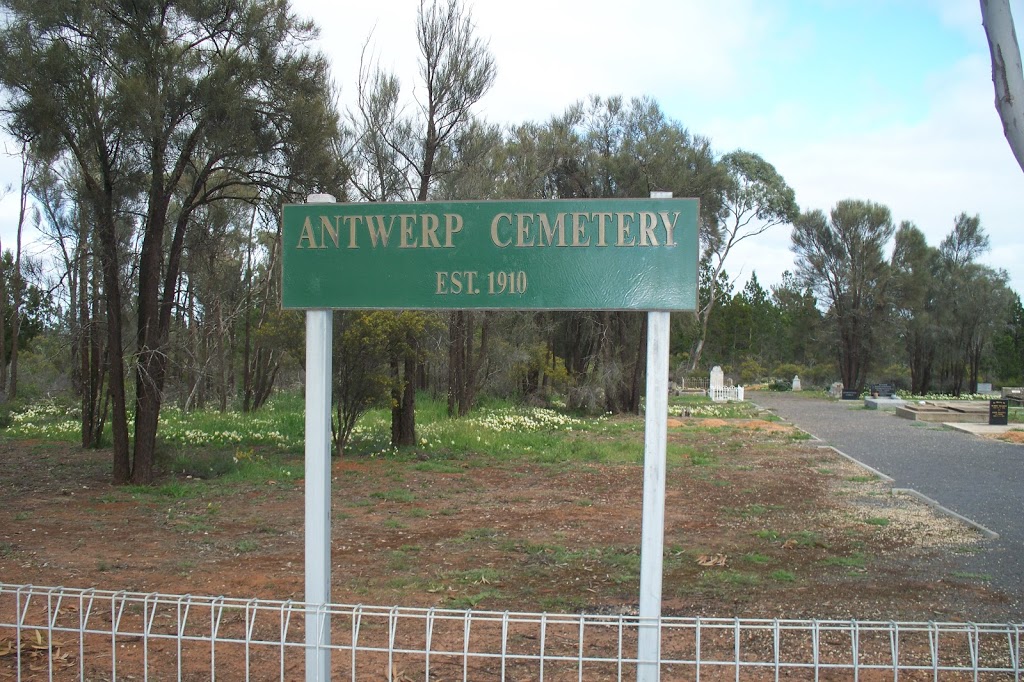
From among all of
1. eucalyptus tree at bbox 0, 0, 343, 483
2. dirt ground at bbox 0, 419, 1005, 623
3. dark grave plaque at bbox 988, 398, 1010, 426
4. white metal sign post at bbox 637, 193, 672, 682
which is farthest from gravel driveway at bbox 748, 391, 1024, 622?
eucalyptus tree at bbox 0, 0, 343, 483

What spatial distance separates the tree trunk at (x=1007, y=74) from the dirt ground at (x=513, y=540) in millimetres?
3081

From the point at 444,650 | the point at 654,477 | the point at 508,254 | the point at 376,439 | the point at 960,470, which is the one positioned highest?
the point at 508,254

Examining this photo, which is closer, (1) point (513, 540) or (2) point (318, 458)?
(2) point (318, 458)

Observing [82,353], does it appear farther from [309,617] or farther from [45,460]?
[309,617]

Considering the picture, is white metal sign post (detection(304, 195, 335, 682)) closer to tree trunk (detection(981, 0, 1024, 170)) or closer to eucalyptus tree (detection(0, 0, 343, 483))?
tree trunk (detection(981, 0, 1024, 170))

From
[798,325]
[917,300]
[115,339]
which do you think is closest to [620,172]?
[115,339]

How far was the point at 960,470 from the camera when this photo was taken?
13.8m

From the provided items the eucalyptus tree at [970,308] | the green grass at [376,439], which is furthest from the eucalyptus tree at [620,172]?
the eucalyptus tree at [970,308]

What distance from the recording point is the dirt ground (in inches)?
232

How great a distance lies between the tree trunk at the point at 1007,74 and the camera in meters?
3.71

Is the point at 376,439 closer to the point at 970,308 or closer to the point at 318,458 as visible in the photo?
the point at 318,458

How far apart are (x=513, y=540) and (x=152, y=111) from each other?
689 centimetres

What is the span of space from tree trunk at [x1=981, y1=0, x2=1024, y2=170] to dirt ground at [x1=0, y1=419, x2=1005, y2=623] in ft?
10.1

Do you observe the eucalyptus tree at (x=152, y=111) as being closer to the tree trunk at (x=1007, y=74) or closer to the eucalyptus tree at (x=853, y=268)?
the tree trunk at (x=1007, y=74)
